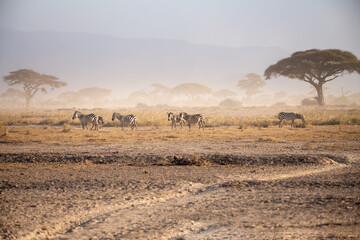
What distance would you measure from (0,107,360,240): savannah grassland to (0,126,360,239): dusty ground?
0.02 meters

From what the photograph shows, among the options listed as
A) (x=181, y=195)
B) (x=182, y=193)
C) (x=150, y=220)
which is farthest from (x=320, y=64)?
(x=150, y=220)

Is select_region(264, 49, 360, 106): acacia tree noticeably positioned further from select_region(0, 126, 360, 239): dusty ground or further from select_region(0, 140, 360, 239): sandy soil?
select_region(0, 140, 360, 239): sandy soil

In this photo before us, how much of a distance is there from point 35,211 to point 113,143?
30.2 feet

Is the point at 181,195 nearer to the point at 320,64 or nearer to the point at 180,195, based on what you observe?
the point at 180,195

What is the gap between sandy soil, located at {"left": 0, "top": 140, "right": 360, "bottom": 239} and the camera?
204 inches

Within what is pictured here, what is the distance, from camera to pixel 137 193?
700 centimetres

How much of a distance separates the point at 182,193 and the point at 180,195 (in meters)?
0.12

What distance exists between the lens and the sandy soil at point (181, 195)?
5184mm

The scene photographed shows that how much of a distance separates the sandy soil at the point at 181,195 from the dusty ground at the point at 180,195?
2 cm

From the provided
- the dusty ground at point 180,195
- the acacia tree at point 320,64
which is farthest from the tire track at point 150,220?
the acacia tree at point 320,64

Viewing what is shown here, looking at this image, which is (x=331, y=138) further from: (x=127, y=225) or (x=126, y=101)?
(x=126, y=101)

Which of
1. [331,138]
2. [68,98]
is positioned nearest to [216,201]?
[331,138]

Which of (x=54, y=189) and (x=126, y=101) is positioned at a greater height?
(x=126, y=101)

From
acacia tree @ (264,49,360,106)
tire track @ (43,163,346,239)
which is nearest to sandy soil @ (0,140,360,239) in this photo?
tire track @ (43,163,346,239)
